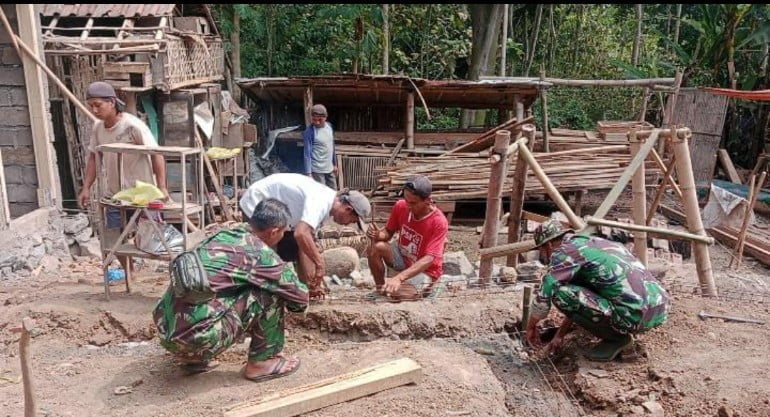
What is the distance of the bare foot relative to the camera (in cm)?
410

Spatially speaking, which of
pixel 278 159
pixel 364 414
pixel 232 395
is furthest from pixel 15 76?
Result: pixel 278 159

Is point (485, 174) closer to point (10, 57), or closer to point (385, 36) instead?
point (10, 57)

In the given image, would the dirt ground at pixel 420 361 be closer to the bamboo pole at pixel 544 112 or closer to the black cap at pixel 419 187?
the black cap at pixel 419 187

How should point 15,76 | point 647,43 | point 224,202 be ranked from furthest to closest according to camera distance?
point 647,43 < point 224,202 < point 15,76

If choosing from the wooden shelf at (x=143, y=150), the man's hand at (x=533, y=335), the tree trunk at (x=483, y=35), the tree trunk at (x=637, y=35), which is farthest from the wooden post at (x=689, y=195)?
the tree trunk at (x=637, y=35)

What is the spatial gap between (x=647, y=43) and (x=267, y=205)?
21215 mm

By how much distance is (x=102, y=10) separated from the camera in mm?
10078

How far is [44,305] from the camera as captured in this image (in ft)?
17.0

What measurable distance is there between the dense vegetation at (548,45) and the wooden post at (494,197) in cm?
1055

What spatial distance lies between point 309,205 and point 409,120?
815cm

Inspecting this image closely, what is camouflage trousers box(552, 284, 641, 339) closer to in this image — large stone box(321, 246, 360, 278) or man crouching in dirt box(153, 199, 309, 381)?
man crouching in dirt box(153, 199, 309, 381)

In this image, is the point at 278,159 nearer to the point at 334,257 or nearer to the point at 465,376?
the point at 334,257

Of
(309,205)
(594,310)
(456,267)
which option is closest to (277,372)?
(309,205)

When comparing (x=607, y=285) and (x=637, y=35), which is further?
(x=637, y=35)
